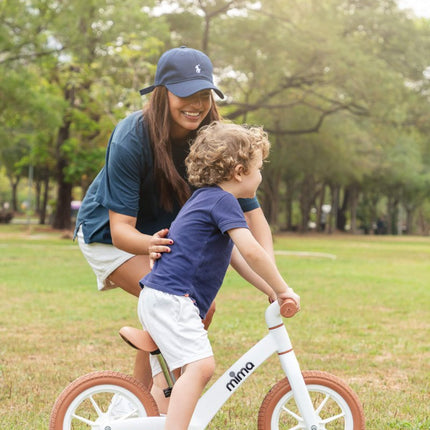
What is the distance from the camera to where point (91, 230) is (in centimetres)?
328

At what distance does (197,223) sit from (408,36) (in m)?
24.9

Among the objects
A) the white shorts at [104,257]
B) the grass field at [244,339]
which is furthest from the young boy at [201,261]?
the grass field at [244,339]

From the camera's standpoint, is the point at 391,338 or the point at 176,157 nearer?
the point at 176,157

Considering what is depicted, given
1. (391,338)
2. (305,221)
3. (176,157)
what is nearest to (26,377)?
(176,157)

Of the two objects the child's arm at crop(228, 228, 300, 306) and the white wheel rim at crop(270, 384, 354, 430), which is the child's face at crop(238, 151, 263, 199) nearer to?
the child's arm at crop(228, 228, 300, 306)

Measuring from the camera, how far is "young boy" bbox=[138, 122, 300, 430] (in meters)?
2.68

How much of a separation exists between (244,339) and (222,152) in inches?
154

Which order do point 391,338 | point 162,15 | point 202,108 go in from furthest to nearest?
point 162,15 < point 391,338 < point 202,108

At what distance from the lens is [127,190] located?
122 inches

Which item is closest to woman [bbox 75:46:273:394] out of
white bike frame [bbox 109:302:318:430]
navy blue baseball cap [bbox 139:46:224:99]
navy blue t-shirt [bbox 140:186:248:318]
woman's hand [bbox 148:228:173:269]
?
navy blue baseball cap [bbox 139:46:224:99]

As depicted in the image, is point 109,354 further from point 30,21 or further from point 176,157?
point 30,21

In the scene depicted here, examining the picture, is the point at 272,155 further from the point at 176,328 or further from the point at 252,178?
the point at 176,328

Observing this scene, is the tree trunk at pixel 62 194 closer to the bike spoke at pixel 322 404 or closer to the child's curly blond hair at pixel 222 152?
the child's curly blond hair at pixel 222 152

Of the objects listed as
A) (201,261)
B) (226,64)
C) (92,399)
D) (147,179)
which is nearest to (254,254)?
(201,261)
